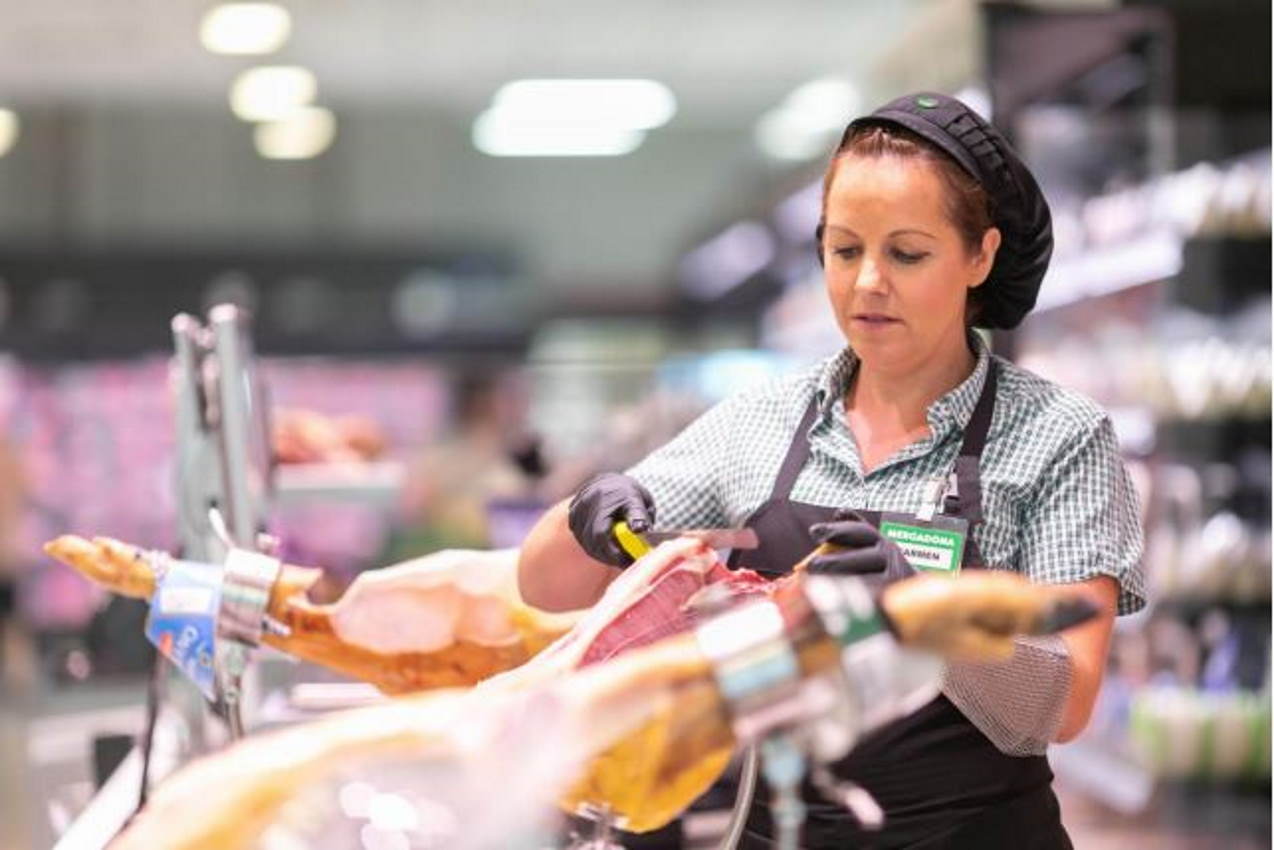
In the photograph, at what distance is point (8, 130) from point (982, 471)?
51.1ft

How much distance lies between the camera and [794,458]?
6.77 ft

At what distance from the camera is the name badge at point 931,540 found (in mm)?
1886

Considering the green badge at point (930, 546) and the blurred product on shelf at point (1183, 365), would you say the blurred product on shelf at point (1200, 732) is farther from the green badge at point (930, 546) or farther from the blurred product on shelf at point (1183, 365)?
the green badge at point (930, 546)

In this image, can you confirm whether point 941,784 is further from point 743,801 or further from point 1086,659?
point 743,801

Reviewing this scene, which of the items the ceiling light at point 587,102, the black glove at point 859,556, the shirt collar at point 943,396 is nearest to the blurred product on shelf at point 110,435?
the shirt collar at point 943,396

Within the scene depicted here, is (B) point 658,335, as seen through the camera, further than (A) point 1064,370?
Yes

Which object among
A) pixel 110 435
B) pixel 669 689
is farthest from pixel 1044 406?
pixel 110 435

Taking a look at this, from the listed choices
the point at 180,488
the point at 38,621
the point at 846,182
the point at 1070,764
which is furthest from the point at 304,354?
the point at 846,182

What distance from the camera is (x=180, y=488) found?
2762 mm

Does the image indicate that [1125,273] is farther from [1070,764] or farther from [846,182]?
[846,182]

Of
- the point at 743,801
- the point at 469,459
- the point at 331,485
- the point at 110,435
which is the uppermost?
the point at 743,801

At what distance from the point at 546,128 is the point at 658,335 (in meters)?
2.43

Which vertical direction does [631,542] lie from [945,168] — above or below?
below

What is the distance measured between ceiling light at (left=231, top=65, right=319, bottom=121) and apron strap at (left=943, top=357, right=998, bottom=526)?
12.3 metres
